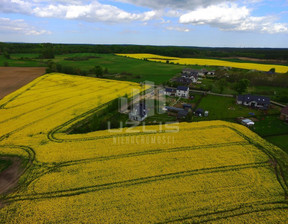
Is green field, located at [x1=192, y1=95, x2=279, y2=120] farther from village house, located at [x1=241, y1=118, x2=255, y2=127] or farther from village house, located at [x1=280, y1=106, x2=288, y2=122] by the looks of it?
village house, located at [x1=280, y1=106, x2=288, y2=122]

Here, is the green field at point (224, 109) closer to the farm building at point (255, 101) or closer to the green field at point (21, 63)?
the farm building at point (255, 101)

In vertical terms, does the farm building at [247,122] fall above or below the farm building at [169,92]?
below

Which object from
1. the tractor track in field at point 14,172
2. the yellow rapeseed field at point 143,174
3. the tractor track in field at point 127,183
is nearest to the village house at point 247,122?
the yellow rapeseed field at point 143,174

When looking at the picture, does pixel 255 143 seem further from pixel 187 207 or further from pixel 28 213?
pixel 28 213

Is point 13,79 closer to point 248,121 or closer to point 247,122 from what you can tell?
point 247,122

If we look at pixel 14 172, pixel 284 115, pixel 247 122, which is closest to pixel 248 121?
pixel 247 122

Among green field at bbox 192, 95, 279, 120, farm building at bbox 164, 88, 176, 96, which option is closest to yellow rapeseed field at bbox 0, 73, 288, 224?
green field at bbox 192, 95, 279, 120

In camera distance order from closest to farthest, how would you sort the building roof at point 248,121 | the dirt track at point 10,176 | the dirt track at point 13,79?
the dirt track at point 10,176
the building roof at point 248,121
the dirt track at point 13,79
